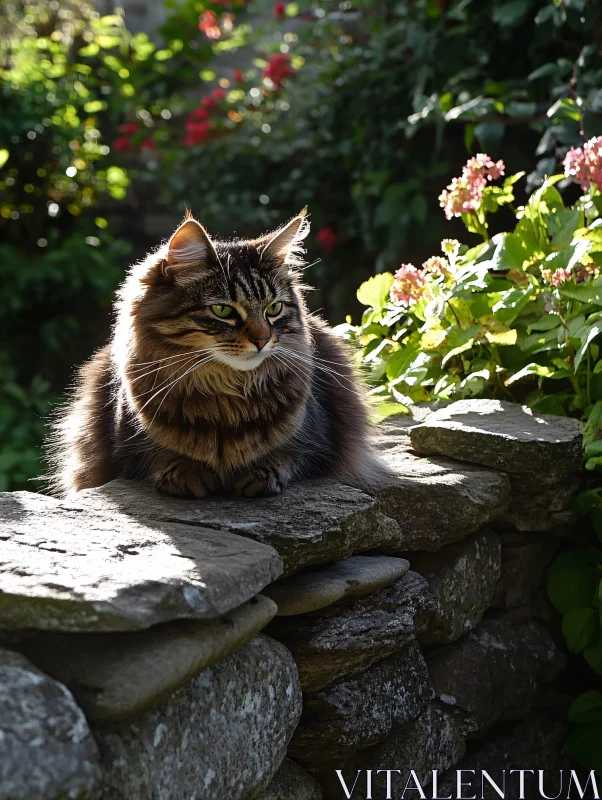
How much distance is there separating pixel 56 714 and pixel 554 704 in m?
1.66

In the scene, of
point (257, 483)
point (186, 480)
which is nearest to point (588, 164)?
point (257, 483)

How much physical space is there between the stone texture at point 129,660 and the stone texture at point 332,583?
0.86ft

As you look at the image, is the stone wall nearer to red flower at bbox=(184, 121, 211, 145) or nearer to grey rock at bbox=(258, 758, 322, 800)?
grey rock at bbox=(258, 758, 322, 800)

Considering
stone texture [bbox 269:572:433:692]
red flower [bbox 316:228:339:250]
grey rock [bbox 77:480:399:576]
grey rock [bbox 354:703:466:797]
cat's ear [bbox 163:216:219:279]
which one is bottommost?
grey rock [bbox 354:703:466:797]

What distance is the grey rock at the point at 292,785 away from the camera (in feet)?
5.11

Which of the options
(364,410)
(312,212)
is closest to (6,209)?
(312,212)

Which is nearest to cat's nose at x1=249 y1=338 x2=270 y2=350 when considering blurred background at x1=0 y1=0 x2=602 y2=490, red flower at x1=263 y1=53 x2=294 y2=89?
blurred background at x1=0 y1=0 x2=602 y2=490

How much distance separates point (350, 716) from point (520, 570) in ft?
2.75

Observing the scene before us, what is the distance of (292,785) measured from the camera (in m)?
1.61

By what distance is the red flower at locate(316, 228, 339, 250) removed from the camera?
4.88 metres

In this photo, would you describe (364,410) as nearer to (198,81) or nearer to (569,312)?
(569,312)

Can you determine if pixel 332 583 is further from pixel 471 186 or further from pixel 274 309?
pixel 471 186

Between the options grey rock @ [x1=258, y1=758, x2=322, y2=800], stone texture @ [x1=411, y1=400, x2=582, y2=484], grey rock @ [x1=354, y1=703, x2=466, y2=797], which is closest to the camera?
grey rock @ [x1=258, y1=758, x2=322, y2=800]

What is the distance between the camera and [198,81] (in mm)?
6805
